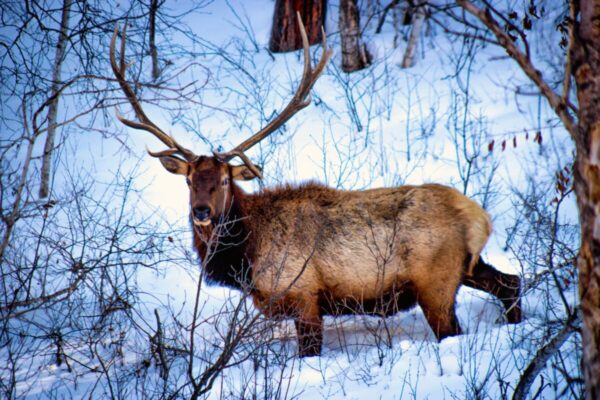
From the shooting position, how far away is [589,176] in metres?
3.23

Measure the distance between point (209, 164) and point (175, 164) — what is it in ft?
1.39

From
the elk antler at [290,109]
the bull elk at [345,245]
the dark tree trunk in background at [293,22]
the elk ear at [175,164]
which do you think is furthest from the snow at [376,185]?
the elk antler at [290,109]

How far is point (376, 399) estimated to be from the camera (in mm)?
5043

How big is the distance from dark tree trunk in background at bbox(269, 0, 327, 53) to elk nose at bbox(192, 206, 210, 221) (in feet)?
24.9

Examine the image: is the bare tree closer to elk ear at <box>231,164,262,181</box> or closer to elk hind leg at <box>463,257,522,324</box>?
elk hind leg at <box>463,257,522,324</box>

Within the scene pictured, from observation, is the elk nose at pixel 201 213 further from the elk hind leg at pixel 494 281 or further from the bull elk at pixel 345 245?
the elk hind leg at pixel 494 281

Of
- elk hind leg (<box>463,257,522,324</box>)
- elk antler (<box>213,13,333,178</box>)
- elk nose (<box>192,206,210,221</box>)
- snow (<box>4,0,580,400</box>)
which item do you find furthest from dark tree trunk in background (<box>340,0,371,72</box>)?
elk nose (<box>192,206,210,221</box>)

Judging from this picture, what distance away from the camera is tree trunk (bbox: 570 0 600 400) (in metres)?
3.20

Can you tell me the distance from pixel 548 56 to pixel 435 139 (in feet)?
11.1

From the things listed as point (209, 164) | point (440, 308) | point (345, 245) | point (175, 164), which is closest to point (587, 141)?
point (440, 308)

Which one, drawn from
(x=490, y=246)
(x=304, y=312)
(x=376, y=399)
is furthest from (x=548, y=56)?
(x=376, y=399)

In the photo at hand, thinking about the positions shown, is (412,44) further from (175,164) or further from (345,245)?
(345,245)

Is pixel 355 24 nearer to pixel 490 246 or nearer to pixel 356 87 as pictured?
pixel 356 87

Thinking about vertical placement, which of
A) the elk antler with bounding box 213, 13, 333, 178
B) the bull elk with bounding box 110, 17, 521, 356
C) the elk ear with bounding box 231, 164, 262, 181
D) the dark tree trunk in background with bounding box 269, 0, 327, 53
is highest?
the dark tree trunk in background with bounding box 269, 0, 327, 53
